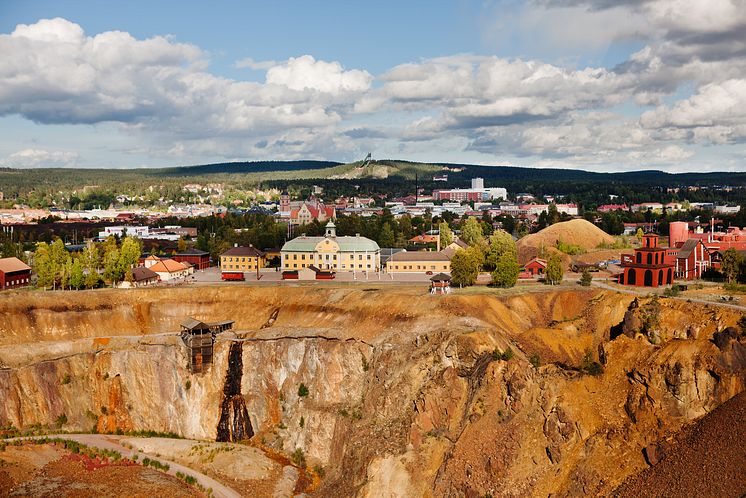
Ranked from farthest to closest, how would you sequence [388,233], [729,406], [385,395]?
[388,233] < [385,395] < [729,406]

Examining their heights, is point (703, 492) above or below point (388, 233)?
below

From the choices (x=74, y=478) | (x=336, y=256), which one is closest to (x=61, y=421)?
(x=74, y=478)

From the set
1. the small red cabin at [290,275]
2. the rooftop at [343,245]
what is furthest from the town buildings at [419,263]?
the small red cabin at [290,275]

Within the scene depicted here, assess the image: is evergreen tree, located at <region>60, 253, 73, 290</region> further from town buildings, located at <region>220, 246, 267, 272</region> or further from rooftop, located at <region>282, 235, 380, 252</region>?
rooftop, located at <region>282, 235, 380, 252</region>

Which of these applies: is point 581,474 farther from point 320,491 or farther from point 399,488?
point 320,491

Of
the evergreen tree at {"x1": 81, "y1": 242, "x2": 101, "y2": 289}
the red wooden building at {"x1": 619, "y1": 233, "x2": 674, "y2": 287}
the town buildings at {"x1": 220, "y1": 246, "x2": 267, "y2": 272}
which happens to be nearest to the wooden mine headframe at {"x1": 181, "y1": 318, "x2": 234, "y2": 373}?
the evergreen tree at {"x1": 81, "y1": 242, "x2": 101, "y2": 289}

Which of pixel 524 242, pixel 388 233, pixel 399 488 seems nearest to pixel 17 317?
pixel 399 488
